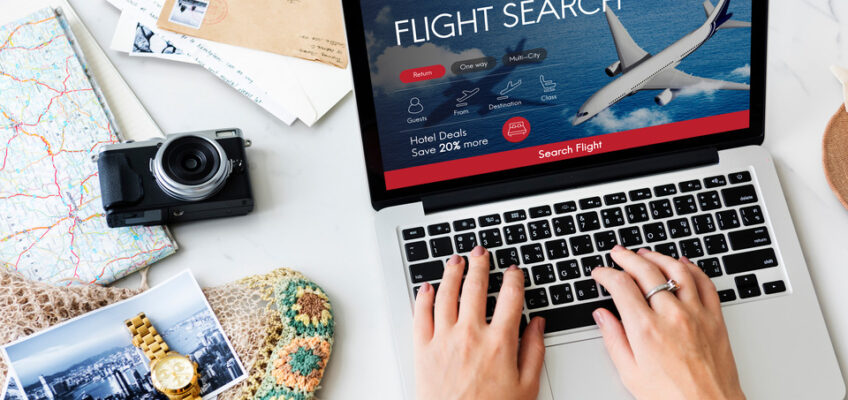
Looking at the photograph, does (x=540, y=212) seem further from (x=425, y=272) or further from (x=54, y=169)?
(x=54, y=169)

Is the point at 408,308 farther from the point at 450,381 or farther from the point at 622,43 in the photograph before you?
the point at 622,43

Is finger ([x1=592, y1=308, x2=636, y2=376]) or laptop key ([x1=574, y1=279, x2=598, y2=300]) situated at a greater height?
laptop key ([x1=574, y1=279, x2=598, y2=300])

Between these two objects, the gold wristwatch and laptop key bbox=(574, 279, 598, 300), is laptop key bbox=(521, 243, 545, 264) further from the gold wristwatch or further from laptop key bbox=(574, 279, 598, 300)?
the gold wristwatch

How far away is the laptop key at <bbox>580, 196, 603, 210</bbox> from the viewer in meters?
0.72

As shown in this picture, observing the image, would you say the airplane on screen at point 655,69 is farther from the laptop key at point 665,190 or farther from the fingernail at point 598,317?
the fingernail at point 598,317

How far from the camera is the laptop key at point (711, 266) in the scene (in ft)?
2.29

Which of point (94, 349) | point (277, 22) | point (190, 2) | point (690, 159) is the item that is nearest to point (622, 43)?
point (690, 159)

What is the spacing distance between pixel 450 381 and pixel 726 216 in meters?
0.37

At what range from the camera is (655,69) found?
699 millimetres

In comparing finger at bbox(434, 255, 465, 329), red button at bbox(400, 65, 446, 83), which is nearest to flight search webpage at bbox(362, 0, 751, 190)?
red button at bbox(400, 65, 446, 83)

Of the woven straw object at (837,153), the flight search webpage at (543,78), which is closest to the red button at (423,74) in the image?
the flight search webpage at (543,78)

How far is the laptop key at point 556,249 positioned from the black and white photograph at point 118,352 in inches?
14.4

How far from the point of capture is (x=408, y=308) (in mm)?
684

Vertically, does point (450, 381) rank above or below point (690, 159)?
below
